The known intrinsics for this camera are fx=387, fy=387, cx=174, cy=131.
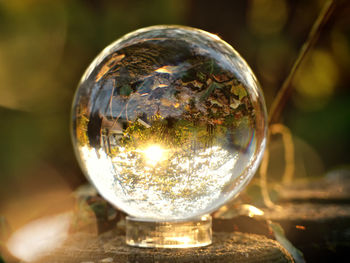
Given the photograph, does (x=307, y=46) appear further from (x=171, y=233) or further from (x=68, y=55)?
(x=68, y=55)

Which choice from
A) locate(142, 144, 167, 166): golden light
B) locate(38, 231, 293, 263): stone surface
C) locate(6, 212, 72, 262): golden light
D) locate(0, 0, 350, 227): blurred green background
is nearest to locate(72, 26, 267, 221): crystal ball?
locate(142, 144, 167, 166): golden light

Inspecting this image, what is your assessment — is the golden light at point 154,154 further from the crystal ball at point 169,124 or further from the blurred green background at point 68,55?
the blurred green background at point 68,55

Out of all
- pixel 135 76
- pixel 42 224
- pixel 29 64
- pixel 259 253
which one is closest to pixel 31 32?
pixel 29 64

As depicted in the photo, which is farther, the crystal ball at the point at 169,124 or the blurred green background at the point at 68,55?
the blurred green background at the point at 68,55

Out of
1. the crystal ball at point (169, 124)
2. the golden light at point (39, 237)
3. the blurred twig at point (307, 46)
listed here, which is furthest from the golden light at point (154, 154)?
the blurred twig at point (307, 46)

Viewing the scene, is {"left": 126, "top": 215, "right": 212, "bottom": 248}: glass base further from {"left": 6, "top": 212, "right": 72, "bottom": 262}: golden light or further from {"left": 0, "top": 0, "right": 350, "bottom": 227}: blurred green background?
{"left": 0, "top": 0, "right": 350, "bottom": 227}: blurred green background

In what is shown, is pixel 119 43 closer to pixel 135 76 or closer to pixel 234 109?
pixel 135 76

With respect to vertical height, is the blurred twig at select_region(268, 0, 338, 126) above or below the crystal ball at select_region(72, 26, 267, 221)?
above
